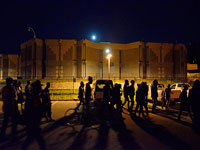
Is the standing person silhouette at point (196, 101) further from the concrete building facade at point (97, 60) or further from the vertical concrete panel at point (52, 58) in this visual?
the vertical concrete panel at point (52, 58)

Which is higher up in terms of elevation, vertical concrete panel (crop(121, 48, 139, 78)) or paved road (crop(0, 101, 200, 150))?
vertical concrete panel (crop(121, 48, 139, 78))

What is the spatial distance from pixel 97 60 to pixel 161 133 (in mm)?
28082

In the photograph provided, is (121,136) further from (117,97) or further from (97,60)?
(97,60)

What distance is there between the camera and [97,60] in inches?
1307

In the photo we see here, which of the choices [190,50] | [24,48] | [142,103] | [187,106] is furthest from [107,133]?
[190,50]

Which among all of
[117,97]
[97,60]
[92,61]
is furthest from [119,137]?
[97,60]

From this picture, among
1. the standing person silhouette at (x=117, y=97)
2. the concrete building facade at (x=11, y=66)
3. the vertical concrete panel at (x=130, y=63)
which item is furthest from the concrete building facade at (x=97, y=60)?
the standing person silhouette at (x=117, y=97)

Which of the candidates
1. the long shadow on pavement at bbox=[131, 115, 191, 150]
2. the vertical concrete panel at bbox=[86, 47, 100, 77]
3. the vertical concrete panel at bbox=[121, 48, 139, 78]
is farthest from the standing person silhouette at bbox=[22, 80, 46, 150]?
the vertical concrete panel at bbox=[121, 48, 139, 78]

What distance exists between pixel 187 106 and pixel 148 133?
9.51ft

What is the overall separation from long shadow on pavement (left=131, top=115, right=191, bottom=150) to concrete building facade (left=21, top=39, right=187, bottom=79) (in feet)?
75.0

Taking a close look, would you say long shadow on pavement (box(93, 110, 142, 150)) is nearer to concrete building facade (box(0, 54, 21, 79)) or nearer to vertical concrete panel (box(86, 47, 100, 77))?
vertical concrete panel (box(86, 47, 100, 77))

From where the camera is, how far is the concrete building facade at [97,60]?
30.0m

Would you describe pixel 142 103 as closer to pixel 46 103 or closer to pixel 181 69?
pixel 46 103

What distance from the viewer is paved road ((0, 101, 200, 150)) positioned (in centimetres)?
466
